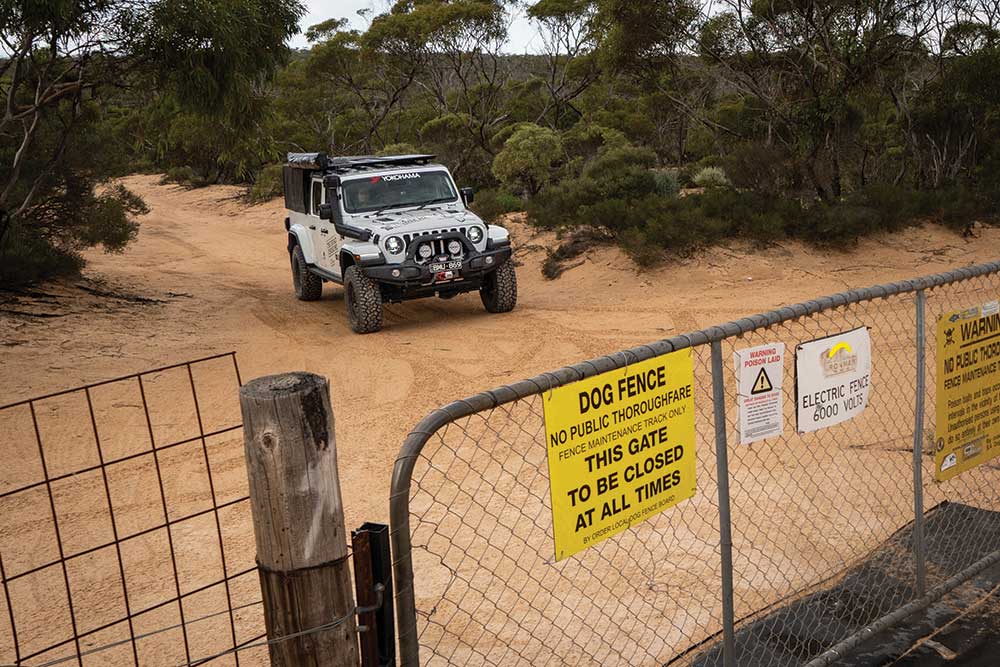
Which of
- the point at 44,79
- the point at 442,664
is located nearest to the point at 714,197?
the point at 44,79

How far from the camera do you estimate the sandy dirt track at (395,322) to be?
31.1ft

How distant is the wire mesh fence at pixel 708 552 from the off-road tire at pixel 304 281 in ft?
25.1

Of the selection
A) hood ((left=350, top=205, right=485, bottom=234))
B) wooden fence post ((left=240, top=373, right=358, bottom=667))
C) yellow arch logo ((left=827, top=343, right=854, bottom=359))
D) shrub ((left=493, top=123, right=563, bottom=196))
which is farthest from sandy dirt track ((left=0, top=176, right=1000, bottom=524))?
shrub ((left=493, top=123, right=563, bottom=196))

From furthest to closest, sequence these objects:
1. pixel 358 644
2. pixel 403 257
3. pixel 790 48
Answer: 1. pixel 790 48
2. pixel 403 257
3. pixel 358 644

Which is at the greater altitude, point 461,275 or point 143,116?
point 143,116

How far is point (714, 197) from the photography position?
1612 centimetres

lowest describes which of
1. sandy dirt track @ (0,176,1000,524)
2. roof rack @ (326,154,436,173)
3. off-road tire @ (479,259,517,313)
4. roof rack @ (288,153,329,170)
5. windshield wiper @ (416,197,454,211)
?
sandy dirt track @ (0,176,1000,524)

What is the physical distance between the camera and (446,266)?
11.7m

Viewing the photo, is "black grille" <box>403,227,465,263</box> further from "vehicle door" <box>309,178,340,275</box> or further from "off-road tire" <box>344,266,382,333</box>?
"vehicle door" <box>309,178,340,275</box>

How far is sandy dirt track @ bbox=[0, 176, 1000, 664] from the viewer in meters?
9.49

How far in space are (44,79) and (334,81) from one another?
24767 mm

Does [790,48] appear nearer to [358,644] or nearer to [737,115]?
[737,115]

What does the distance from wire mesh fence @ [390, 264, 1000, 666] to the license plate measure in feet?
15.0

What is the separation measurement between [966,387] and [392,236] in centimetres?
805
